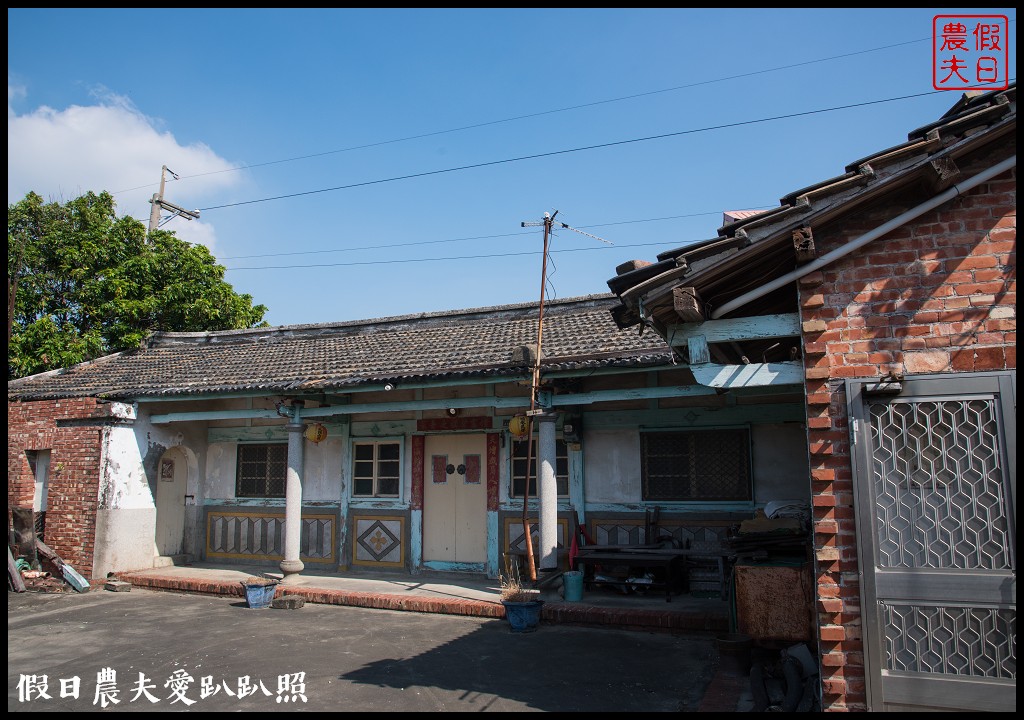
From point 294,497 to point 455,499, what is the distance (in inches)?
98.5

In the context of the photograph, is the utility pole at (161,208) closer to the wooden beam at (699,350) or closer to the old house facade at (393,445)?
the old house facade at (393,445)

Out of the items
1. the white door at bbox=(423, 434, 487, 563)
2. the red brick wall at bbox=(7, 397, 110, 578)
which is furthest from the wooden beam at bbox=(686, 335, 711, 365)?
the red brick wall at bbox=(7, 397, 110, 578)

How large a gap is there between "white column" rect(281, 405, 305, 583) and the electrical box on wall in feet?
13.6

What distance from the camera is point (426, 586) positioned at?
10.0m

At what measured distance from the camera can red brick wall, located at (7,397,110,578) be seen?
1112 centimetres

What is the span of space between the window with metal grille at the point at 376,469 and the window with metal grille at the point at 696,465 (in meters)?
4.22

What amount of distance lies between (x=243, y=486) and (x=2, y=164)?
31.4ft

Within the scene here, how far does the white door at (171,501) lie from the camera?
12323 mm

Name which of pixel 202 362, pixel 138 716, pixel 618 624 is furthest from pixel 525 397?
pixel 202 362

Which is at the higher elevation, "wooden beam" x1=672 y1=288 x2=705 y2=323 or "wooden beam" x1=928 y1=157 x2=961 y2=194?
"wooden beam" x1=928 y1=157 x2=961 y2=194

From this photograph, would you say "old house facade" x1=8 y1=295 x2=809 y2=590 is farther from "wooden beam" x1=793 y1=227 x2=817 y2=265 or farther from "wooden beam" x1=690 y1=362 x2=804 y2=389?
"wooden beam" x1=793 y1=227 x2=817 y2=265

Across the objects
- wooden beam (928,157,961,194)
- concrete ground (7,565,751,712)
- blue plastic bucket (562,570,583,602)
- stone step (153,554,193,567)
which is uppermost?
wooden beam (928,157,961,194)

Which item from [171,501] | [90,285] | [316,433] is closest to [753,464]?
[316,433]

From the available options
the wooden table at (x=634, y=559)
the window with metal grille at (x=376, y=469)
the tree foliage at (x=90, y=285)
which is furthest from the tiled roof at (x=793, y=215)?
the tree foliage at (x=90, y=285)
